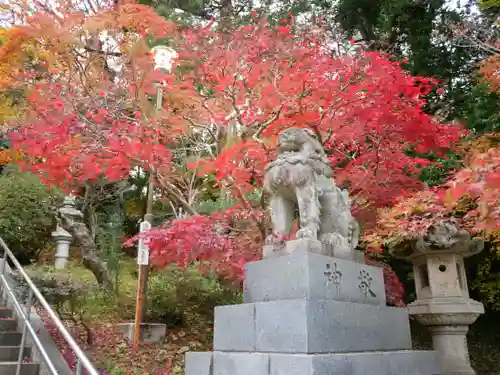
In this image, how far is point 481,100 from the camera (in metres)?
9.56

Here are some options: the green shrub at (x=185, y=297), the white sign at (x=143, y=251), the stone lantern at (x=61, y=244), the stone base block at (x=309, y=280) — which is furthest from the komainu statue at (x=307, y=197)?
the stone lantern at (x=61, y=244)

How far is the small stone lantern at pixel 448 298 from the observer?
6.38m

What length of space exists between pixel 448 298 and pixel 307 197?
3.84 metres

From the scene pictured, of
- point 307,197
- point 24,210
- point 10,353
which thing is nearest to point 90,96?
point 10,353

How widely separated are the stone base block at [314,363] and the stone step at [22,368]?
2344 mm

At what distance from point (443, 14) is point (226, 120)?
24.4 feet

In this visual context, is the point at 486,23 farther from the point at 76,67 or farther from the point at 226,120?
the point at 76,67

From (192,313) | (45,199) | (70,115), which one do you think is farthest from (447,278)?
(45,199)

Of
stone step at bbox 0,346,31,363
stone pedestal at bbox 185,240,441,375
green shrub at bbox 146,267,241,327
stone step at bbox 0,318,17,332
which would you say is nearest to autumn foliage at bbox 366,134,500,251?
stone pedestal at bbox 185,240,441,375

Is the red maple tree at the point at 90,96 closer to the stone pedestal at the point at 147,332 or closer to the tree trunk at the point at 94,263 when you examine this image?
the tree trunk at the point at 94,263

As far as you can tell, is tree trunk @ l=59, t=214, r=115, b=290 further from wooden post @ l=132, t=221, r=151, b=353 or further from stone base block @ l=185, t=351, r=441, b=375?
stone base block @ l=185, t=351, r=441, b=375

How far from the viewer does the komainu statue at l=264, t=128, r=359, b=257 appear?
4.15m

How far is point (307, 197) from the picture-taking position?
414 cm

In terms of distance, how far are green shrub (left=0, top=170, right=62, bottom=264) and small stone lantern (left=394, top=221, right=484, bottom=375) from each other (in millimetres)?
10400
